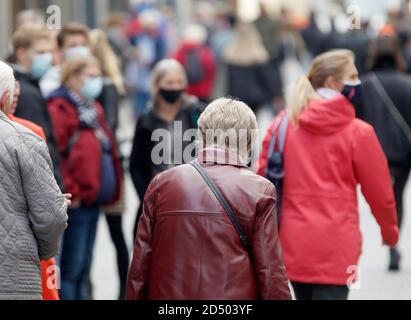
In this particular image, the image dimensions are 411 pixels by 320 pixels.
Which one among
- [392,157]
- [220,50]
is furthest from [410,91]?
[220,50]

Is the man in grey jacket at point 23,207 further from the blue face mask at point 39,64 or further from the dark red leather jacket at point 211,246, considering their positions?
the blue face mask at point 39,64

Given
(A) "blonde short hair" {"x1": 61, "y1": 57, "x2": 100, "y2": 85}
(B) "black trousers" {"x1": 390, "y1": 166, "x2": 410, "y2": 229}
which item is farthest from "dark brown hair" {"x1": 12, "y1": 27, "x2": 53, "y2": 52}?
(B) "black trousers" {"x1": 390, "y1": 166, "x2": 410, "y2": 229}

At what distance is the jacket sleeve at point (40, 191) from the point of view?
566 centimetres

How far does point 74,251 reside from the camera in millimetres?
8508

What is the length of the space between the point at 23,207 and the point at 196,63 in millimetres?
12475

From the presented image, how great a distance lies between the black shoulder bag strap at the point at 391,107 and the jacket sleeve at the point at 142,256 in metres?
5.39

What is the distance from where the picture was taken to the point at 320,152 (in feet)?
23.0

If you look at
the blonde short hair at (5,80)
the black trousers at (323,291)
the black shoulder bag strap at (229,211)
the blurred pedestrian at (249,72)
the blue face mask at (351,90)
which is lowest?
the blurred pedestrian at (249,72)

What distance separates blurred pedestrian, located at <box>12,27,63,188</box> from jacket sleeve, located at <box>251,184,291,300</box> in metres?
2.58

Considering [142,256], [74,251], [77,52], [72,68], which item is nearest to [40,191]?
[142,256]

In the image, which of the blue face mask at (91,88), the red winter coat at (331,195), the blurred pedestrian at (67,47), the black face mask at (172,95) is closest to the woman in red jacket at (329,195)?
the red winter coat at (331,195)

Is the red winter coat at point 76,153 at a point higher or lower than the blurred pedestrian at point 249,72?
higher
